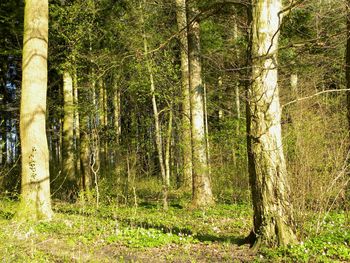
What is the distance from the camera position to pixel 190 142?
1089 centimetres

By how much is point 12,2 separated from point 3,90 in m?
12.1

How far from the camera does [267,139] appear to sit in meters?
5.24

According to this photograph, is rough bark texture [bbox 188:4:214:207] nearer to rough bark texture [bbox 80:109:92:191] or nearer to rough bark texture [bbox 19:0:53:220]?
rough bark texture [bbox 19:0:53:220]

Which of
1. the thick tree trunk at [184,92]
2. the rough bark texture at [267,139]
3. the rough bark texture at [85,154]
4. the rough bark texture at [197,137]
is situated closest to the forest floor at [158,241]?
the rough bark texture at [267,139]

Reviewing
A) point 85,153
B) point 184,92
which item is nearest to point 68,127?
point 85,153

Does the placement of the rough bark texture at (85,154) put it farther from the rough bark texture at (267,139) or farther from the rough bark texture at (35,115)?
the rough bark texture at (267,139)

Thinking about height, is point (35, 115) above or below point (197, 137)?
above

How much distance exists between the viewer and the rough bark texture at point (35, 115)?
8.56m

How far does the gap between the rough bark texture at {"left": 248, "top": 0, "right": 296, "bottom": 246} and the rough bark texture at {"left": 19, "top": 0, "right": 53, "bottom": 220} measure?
524 cm

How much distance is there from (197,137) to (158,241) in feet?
15.0

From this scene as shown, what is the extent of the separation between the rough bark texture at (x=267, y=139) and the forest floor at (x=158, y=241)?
33 cm

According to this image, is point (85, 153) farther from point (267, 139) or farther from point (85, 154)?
point (267, 139)

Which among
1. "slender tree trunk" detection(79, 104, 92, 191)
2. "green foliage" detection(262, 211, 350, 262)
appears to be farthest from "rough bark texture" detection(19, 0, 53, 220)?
"green foliage" detection(262, 211, 350, 262)

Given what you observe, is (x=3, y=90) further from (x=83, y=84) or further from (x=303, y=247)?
(x=303, y=247)
